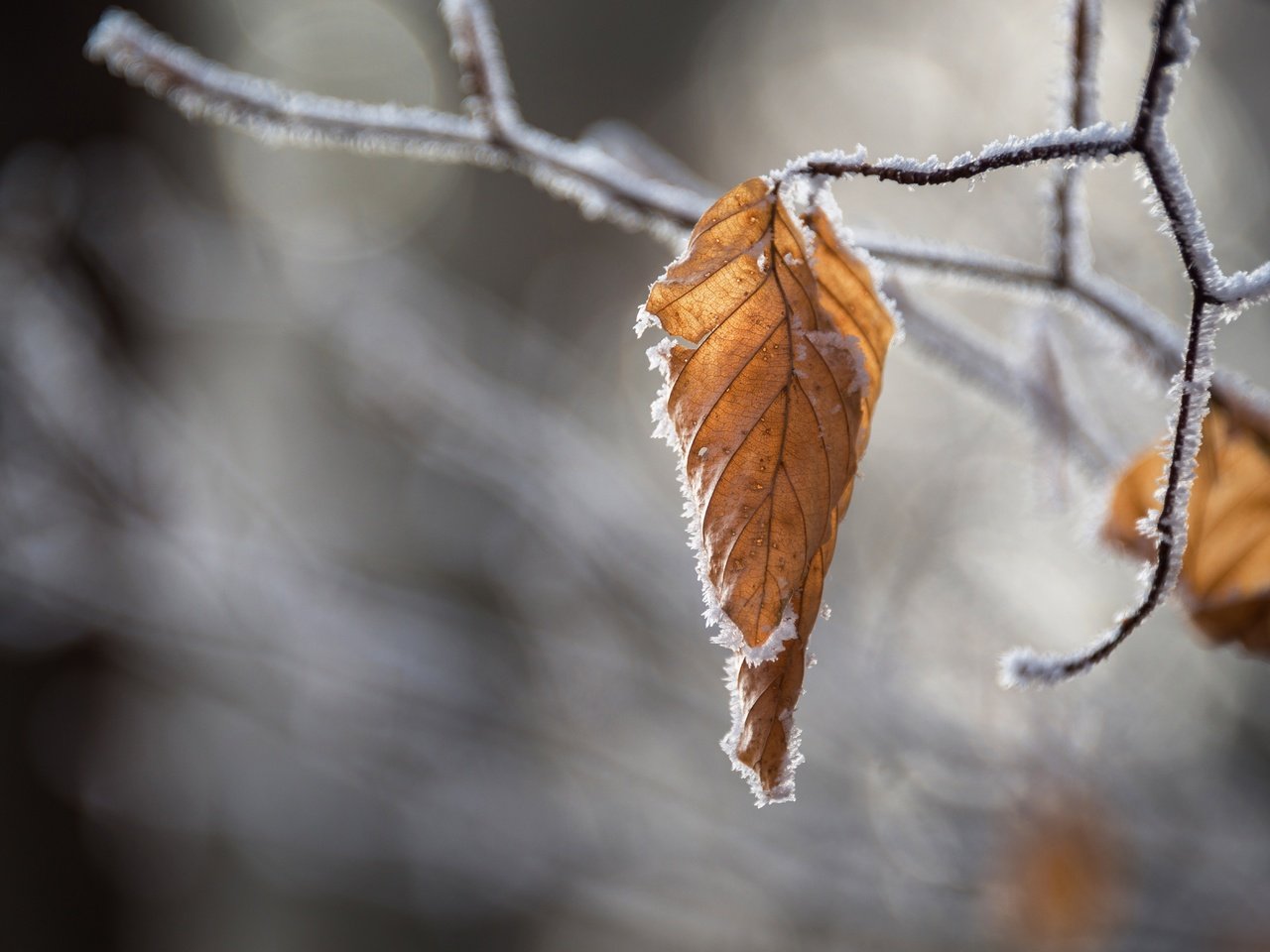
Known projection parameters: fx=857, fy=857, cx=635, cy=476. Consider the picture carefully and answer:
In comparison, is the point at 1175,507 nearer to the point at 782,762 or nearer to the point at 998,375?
the point at 782,762

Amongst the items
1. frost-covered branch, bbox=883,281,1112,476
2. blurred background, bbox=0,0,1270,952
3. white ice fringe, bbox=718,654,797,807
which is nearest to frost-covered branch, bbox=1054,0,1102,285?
frost-covered branch, bbox=883,281,1112,476

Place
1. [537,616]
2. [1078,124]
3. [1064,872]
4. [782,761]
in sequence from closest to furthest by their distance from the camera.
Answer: [782,761] < [1078,124] < [1064,872] < [537,616]

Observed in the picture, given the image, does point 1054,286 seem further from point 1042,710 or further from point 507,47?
point 507,47

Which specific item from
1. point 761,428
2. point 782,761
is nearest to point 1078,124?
point 761,428

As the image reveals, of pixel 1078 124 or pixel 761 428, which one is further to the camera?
pixel 1078 124

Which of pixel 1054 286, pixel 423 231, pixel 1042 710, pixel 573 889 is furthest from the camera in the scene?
pixel 423 231

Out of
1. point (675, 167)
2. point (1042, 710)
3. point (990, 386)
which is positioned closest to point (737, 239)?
point (990, 386)
